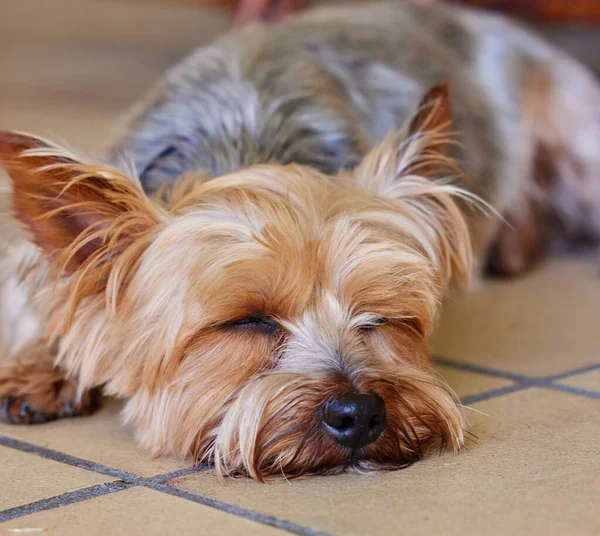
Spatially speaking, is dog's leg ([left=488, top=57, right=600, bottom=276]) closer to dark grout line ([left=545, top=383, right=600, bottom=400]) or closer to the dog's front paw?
dark grout line ([left=545, top=383, right=600, bottom=400])

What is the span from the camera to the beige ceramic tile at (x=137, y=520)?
2115mm

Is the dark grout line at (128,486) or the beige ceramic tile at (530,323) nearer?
the dark grout line at (128,486)

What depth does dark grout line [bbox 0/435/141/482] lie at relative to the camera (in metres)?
2.52

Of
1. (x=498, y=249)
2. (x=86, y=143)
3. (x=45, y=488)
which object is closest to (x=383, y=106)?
(x=498, y=249)

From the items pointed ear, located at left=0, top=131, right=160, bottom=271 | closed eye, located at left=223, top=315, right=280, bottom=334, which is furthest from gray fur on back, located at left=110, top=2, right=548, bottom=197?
closed eye, located at left=223, top=315, right=280, bottom=334

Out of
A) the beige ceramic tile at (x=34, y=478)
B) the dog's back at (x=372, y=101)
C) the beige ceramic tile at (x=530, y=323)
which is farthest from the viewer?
the beige ceramic tile at (x=530, y=323)

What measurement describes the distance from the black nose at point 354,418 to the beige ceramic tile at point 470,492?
10 cm

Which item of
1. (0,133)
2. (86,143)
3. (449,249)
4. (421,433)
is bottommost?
(86,143)

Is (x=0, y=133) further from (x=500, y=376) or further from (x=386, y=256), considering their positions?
(x=500, y=376)

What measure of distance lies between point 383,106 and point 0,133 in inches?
77.0

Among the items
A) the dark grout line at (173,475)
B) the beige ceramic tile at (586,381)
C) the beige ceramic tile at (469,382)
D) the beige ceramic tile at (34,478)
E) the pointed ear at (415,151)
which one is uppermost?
the pointed ear at (415,151)

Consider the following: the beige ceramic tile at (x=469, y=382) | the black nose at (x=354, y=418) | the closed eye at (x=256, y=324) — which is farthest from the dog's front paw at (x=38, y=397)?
the beige ceramic tile at (x=469, y=382)

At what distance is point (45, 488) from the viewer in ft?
7.93

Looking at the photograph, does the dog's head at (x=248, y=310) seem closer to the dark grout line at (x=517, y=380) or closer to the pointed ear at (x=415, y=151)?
the pointed ear at (x=415, y=151)
